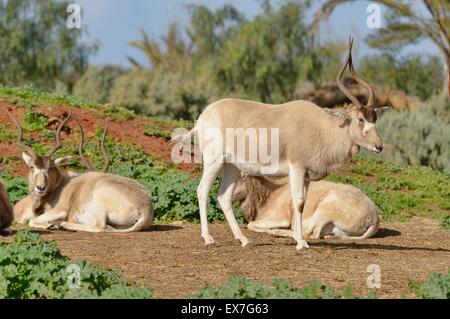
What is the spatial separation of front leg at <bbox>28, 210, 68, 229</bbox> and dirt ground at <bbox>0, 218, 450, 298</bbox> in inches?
22.4

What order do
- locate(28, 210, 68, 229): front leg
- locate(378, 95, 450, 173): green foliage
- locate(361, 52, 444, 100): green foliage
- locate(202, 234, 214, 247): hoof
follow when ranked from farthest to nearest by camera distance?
locate(361, 52, 444, 100): green foliage < locate(378, 95, 450, 173): green foliage < locate(28, 210, 68, 229): front leg < locate(202, 234, 214, 247): hoof

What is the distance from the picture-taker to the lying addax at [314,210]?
1270 centimetres

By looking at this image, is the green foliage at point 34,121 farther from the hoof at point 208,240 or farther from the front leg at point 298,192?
the front leg at point 298,192

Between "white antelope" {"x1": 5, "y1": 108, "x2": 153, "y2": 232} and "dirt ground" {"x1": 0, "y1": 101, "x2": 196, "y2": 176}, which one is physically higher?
"dirt ground" {"x1": 0, "y1": 101, "x2": 196, "y2": 176}

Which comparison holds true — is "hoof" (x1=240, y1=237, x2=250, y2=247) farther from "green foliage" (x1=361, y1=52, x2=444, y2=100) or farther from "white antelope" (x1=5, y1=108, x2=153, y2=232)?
"green foliage" (x1=361, y1=52, x2=444, y2=100)

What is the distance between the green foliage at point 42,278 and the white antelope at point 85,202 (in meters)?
4.42

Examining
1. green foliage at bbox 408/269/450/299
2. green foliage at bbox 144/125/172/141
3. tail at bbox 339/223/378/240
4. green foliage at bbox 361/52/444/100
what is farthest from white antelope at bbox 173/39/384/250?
green foliage at bbox 361/52/444/100

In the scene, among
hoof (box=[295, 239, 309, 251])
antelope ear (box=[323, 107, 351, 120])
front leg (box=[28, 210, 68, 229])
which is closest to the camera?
hoof (box=[295, 239, 309, 251])

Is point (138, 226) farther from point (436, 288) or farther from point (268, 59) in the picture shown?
point (268, 59)

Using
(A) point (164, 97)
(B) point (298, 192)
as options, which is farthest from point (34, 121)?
(A) point (164, 97)

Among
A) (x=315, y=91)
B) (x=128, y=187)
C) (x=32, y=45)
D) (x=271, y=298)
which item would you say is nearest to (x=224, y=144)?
(x=128, y=187)

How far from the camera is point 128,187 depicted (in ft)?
42.7

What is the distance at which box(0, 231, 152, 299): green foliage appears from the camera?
725 centimetres

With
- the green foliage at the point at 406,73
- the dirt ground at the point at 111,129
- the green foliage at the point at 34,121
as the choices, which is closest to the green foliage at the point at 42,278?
the dirt ground at the point at 111,129
